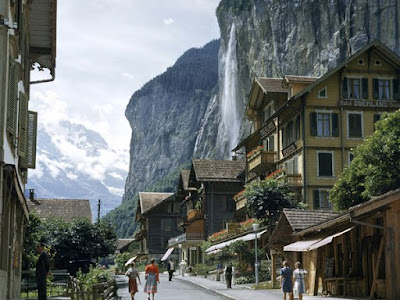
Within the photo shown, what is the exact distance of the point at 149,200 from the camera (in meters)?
97.8

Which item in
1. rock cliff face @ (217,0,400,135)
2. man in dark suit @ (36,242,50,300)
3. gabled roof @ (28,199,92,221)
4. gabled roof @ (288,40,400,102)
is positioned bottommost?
man in dark suit @ (36,242,50,300)

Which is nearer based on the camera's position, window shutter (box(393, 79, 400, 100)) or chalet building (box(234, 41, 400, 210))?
chalet building (box(234, 41, 400, 210))

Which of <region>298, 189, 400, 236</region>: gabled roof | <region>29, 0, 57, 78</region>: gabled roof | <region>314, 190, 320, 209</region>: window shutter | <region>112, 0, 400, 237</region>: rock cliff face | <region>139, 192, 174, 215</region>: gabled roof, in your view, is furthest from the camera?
<region>139, 192, 174, 215</region>: gabled roof

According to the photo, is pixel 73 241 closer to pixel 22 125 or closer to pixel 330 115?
pixel 330 115

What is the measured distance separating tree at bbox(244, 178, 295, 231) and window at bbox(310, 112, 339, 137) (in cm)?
586

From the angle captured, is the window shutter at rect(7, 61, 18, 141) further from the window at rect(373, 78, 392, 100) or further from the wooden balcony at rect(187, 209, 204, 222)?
the wooden balcony at rect(187, 209, 204, 222)

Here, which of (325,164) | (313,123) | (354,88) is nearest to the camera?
(313,123)

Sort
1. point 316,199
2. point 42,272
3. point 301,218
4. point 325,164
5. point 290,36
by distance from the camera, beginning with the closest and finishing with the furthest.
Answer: point 42,272, point 301,218, point 316,199, point 325,164, point 290,36

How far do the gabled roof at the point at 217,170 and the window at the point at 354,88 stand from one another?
2229cm

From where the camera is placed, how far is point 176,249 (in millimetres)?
83625

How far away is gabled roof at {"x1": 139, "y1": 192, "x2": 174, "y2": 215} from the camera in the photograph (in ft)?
313

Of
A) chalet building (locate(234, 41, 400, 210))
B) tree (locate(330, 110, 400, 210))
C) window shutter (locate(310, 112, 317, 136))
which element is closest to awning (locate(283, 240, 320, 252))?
tree (locate(330, 110, 400, 210))

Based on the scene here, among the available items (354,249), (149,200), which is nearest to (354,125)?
(354,249)

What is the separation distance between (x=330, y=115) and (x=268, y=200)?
8920 millimetres
